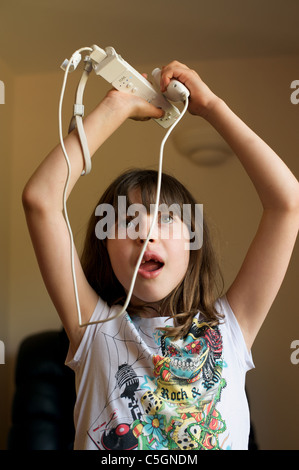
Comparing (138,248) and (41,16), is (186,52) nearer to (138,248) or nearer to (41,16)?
(41,16)

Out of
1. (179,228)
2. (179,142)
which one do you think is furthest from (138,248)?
(179,142)

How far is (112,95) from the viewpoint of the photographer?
27.4 inches

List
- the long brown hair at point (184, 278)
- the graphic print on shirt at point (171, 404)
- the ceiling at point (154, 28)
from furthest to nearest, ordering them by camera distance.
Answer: the ceiling at point (154, 28), the long brown hair at point (184, 278), the graphic print on shirt at point (171, 404)

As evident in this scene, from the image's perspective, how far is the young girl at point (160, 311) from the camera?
0.64 meters

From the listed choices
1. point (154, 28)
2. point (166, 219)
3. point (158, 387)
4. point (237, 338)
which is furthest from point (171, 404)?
point (154, 28)

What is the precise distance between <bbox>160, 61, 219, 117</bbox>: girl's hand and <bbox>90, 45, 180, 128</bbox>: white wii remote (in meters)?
0.02

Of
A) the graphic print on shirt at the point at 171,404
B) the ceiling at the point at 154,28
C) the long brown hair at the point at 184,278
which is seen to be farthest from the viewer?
the ceiling at the point at 154,28

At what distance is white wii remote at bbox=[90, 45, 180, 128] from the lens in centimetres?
65

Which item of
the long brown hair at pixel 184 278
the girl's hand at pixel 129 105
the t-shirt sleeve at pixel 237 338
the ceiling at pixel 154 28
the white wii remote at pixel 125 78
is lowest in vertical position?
the t-shirt sleeve at pixel 237 338

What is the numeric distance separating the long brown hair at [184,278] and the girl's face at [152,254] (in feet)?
0.13

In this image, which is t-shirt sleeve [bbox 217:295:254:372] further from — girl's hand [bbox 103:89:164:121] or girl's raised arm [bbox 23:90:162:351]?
girl's hand [bbox 103:89:164:121]

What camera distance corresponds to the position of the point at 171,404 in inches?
25.3

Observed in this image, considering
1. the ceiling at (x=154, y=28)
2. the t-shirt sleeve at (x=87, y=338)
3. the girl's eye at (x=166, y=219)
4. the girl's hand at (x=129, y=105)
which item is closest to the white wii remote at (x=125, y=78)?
the girl's hand at (x=129, y=105)

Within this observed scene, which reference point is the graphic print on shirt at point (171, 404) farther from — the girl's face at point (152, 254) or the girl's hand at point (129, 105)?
the girl's hand at point (129, 105)
